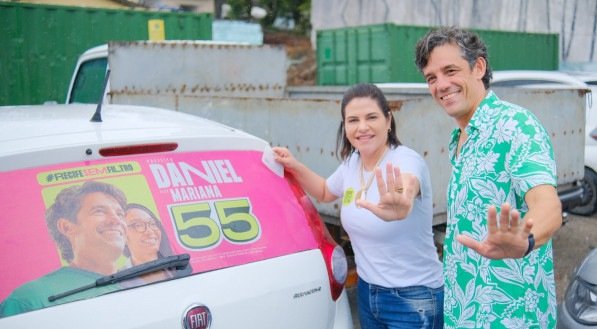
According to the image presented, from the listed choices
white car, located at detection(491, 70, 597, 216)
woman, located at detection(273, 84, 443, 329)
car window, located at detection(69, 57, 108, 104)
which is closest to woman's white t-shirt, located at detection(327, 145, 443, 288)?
woman, located at detection(273, 84, 443, 329)

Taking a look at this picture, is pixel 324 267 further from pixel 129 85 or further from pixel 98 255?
pixel 129 85

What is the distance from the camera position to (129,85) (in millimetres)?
6379

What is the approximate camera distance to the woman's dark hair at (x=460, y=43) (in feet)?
7.52

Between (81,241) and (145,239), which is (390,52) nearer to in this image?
(145,239)

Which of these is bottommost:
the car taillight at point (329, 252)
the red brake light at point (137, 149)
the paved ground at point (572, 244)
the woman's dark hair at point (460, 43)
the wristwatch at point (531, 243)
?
the paved ground at point (572, 244)

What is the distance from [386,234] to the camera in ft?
8.80

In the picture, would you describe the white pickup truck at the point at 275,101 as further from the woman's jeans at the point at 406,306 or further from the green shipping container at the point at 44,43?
the green shipping container at the point at 44,43

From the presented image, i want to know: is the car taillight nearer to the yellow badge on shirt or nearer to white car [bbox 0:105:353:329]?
white car [bbox 0:105:353:329]

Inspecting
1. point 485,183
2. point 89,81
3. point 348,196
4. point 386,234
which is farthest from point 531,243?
point 89,81

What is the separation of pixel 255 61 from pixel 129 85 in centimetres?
151

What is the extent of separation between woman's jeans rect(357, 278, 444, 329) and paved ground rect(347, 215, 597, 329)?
294 centimetres

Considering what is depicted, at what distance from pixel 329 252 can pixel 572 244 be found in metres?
4.94

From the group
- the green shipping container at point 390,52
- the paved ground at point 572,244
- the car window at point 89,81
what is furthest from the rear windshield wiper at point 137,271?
the green shipping container at point 390,52

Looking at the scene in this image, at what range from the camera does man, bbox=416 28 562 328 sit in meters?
2.11
